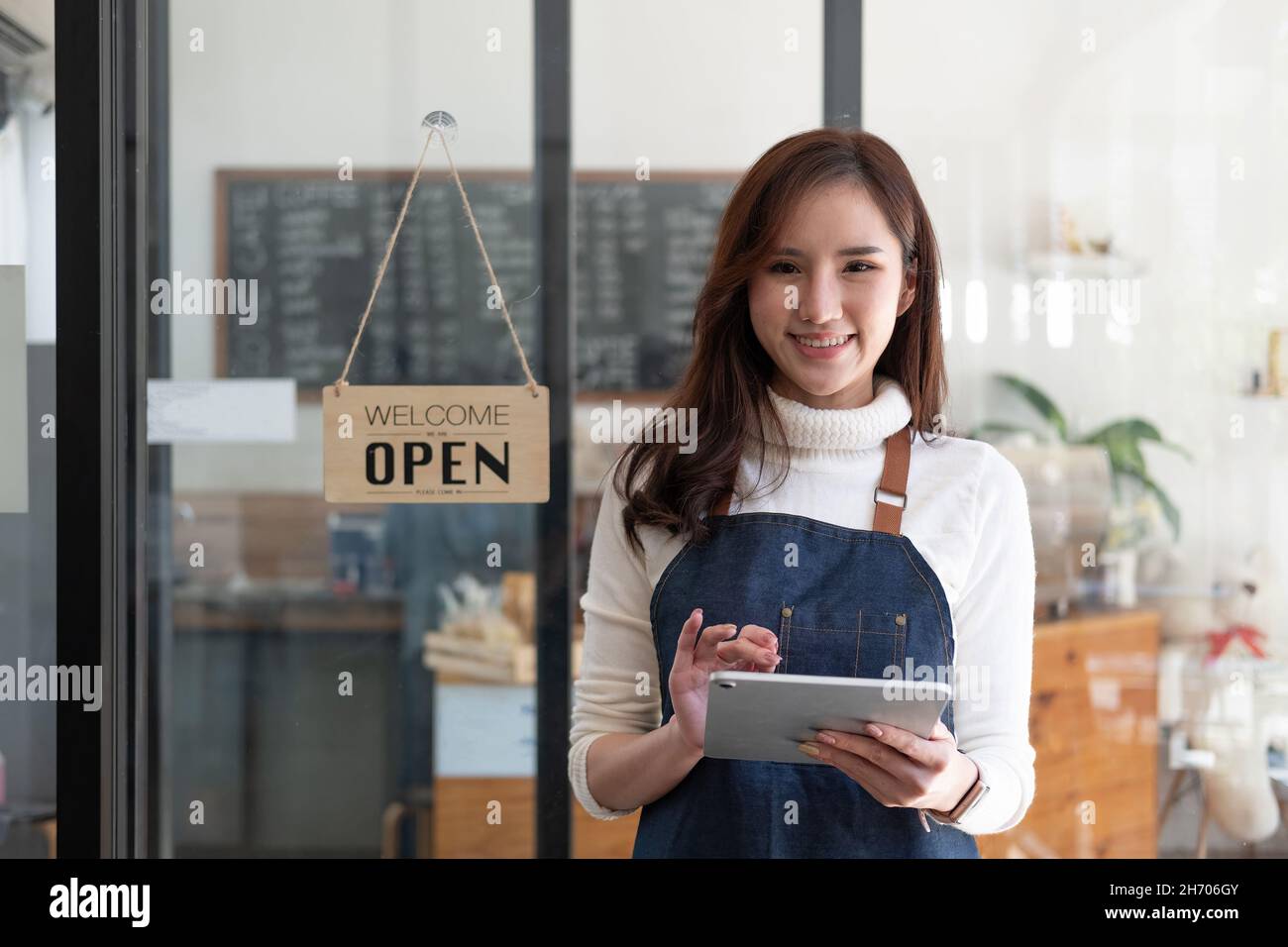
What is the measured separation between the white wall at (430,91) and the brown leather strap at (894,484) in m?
0.68

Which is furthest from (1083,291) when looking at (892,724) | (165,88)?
(165,88)

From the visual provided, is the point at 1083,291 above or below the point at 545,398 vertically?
above

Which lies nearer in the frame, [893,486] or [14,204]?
[893,486]

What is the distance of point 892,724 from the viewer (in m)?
1.10

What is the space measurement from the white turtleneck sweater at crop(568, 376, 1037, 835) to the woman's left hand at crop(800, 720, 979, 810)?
59 millimetres

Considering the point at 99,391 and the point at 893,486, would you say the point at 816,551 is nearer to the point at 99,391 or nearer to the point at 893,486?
the point at 893,486

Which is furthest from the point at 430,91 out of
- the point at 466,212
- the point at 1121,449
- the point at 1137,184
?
the point at 1121,449

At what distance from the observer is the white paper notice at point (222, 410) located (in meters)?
1.76

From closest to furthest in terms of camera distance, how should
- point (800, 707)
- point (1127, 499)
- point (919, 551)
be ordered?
point (800, 707)
point (919, 551)
point (1127, 499)

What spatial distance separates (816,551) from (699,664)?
19 cm

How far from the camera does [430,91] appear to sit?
5.87 feet
